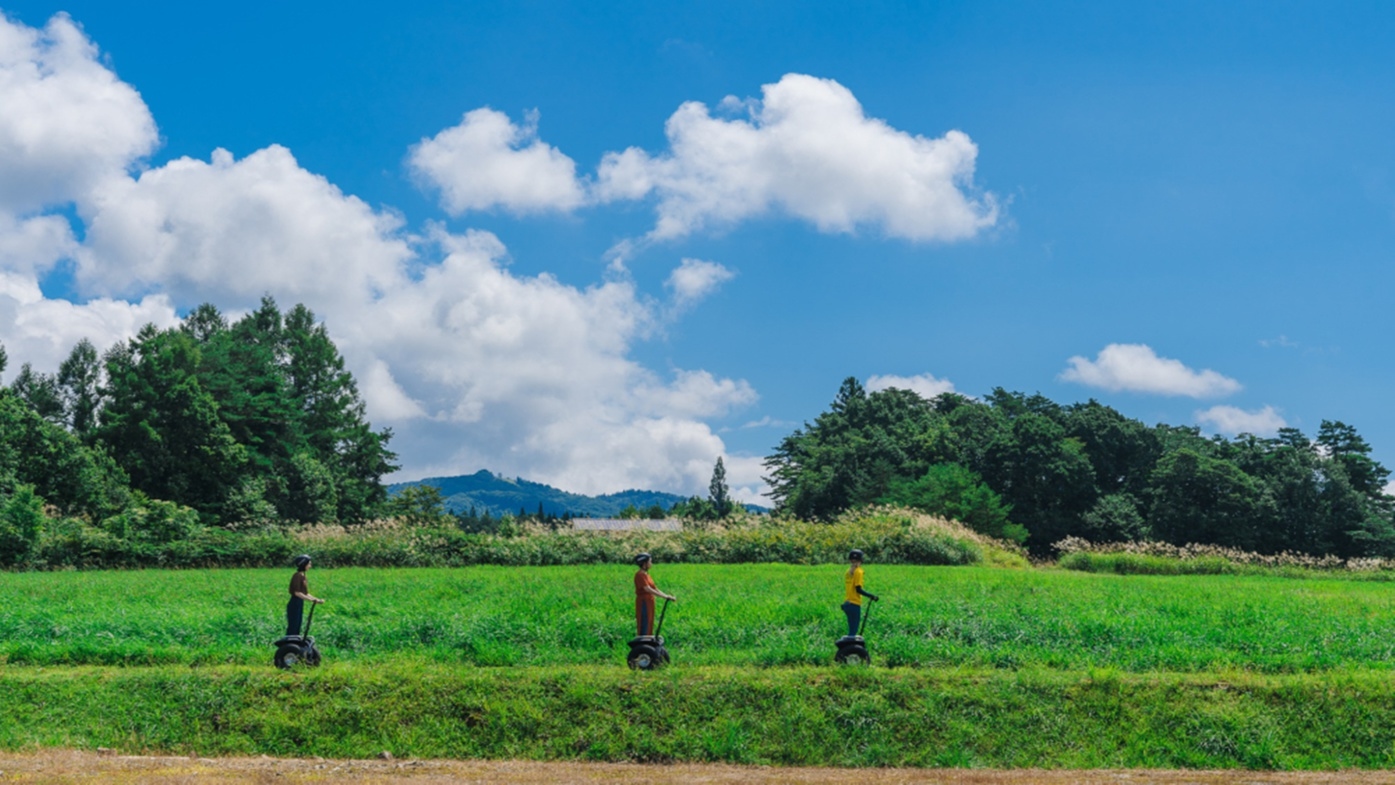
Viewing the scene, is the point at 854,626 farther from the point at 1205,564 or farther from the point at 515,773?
the point at 1205,564

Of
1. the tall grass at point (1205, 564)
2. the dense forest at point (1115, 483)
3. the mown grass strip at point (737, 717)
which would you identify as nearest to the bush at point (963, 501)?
the dense forest at point (1115, 483)

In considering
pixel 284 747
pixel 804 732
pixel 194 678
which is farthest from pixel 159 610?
pixel 804 732

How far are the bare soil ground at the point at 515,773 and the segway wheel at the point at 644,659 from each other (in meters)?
2.19

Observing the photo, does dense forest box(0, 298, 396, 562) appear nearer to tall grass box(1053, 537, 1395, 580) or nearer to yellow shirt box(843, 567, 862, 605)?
yellow shirt box(843, 567, 862, 605)

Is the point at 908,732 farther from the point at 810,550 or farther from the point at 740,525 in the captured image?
the point at 740,525

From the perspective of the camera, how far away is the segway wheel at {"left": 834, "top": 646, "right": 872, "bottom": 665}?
49.5 feet

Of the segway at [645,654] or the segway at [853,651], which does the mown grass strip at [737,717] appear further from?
the segway at [853,651]

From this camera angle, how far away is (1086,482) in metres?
62.1

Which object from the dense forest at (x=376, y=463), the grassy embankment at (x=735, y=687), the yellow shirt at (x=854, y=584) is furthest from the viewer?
the dense forest at (x=376, y=463)

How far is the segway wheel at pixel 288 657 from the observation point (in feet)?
49.0

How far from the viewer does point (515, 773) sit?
1214 cm

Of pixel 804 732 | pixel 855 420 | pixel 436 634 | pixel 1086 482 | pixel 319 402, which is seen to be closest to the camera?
pixel 804 732

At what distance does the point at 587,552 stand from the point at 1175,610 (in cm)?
1887

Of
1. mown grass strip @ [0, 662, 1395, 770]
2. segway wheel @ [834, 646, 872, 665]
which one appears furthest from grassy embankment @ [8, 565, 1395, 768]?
segway wheel @ [834, 646, 872, 665]
